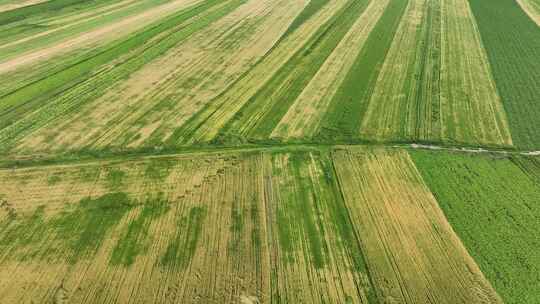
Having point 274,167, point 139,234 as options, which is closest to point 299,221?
point 274,167

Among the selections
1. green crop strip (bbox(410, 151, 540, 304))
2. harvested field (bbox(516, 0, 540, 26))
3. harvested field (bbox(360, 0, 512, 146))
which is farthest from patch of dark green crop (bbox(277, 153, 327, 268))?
harvested field (bbox(516, 0, 540, 26))

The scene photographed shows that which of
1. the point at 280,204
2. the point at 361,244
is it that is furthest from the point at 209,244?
the point at 361,244

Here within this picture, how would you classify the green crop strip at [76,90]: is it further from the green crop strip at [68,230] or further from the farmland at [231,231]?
the green crop strip at [68,230]

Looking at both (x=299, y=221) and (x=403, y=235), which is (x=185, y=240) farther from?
(x=403, y=235)

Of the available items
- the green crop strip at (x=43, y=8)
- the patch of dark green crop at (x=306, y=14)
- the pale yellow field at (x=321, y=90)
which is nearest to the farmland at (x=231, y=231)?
the pale yellow field at (x=321, y=90)

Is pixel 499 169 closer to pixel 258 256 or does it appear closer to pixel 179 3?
pixel 258 256
